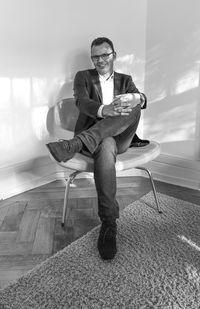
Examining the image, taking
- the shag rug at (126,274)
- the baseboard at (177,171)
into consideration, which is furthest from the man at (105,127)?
the baseboard at (177,171)

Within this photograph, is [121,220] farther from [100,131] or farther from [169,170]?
[169,170]

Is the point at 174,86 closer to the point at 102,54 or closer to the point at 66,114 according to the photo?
the point at 102,54

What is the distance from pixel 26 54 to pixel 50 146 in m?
0.86

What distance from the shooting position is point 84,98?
2.13 metres

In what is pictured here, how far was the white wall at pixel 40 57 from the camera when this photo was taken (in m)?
2.32

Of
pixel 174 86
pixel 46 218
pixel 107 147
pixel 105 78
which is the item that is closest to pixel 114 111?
pixel 107 147

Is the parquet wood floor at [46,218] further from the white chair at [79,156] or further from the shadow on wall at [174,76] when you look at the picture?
the shadow on wall at [174,76]

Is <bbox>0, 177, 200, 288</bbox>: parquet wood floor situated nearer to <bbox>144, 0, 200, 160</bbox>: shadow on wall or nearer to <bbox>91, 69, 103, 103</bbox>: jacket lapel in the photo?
<bbox>144, 0, 200, 160</bbox>: shadow on wall

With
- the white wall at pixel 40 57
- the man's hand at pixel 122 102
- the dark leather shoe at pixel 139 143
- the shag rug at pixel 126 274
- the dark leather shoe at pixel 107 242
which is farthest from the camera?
the white wall at pixel 40 57

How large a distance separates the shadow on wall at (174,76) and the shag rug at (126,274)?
84 centimetres

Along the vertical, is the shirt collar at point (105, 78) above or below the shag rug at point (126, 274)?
above

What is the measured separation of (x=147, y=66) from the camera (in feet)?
9.14

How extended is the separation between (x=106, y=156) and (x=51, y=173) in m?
1.05

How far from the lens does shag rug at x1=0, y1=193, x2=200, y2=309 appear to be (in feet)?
4.74
